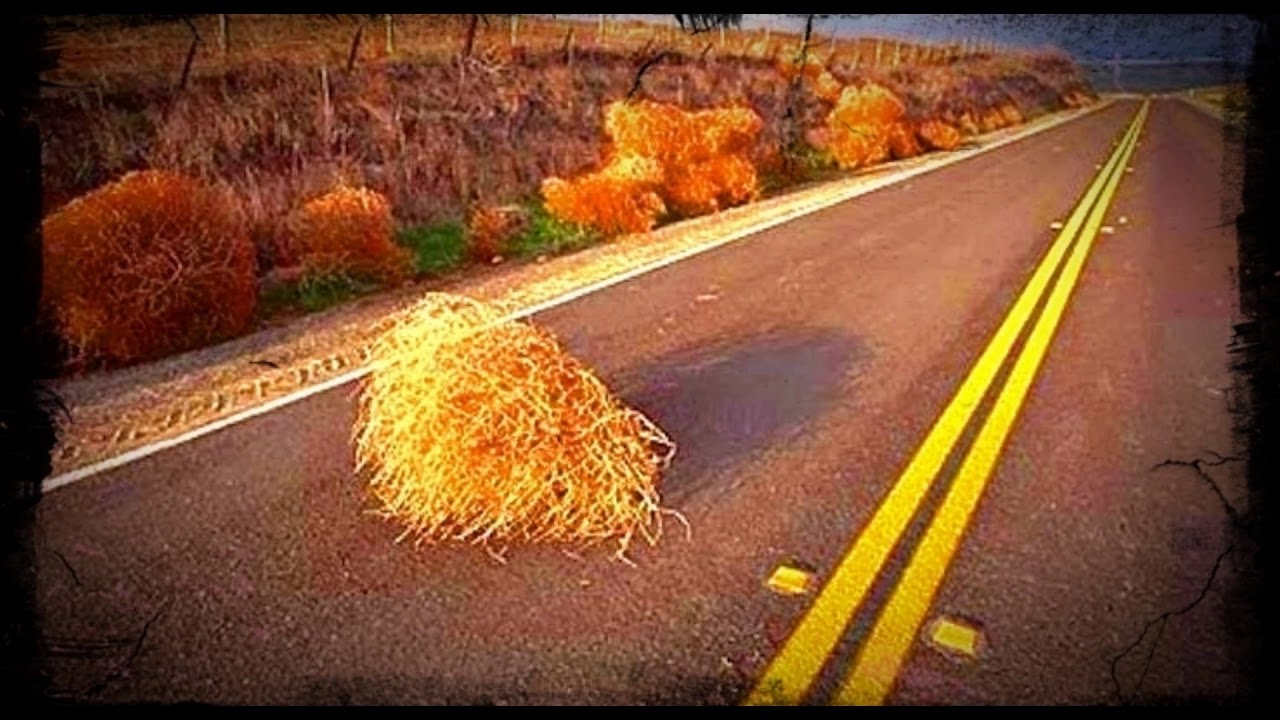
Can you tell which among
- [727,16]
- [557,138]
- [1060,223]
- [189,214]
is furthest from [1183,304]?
[557,138]

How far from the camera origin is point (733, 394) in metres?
4.54

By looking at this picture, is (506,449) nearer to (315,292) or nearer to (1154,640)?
(1154,640)

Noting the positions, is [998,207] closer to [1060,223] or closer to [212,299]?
[1060,223]

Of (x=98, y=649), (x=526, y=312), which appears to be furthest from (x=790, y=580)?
(x=526, y=312)

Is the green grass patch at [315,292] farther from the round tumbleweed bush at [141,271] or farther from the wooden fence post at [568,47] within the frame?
the wooden fence post at [568,47]

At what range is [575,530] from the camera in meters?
3.19

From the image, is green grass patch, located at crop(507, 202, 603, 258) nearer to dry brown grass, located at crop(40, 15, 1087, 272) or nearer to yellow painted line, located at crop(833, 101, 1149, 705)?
dry brown grass, located at crop(40, 15, 1087, 272)

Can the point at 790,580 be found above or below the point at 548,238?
below

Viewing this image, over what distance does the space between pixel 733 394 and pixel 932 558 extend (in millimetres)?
1752

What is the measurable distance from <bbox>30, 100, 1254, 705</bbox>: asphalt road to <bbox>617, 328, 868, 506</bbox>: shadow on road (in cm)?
2

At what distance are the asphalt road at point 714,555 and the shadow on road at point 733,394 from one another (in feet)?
0.06

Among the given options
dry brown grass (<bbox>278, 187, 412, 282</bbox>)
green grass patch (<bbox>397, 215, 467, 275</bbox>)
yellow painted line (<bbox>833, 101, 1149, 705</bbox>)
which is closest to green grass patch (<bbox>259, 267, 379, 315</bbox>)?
dry brown grass (<bbox>278, 187, 412, 282</bbox>)

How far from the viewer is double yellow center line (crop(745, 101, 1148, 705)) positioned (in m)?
2.40
